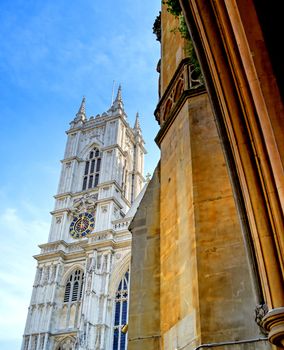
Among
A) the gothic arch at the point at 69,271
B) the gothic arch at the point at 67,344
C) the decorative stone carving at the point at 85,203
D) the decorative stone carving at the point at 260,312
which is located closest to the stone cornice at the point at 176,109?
the decorative stone carving at the point at 260,312

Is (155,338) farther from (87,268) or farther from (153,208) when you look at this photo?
(87,268)

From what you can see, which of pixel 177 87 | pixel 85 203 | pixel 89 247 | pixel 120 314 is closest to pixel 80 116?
pixel 85 203

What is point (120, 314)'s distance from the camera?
30547 millimetres

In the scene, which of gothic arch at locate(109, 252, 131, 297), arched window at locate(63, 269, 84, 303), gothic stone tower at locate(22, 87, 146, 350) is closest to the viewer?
gothic stone tower at locate(22, 87, 146, 350)

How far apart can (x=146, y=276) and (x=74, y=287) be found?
2930cm

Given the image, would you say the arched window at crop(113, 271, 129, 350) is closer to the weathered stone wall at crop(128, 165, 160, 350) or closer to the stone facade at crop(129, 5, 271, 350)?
the weathered stone wall at crop(128, 165, 160, 350)

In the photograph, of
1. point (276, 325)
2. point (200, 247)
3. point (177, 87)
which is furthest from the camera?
point (177, 87)

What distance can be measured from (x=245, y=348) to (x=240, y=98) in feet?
7.44

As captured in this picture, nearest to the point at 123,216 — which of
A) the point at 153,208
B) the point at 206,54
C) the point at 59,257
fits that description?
the point at 59,257

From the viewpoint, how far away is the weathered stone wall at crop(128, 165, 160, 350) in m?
5.65

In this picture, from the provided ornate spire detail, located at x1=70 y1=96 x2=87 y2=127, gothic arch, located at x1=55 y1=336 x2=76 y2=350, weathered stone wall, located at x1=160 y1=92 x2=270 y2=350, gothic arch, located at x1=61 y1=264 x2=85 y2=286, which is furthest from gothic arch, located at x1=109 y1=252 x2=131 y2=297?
weathered stone wall, located at x1=160 y1=92 x2=270 y2=350

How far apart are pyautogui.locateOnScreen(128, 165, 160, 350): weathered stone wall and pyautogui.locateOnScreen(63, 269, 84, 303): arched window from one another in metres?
28.1

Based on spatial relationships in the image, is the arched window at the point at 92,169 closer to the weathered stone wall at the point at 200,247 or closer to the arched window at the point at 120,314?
the arched window at the point at 120,314

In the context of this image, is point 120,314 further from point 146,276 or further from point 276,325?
point 276,325
